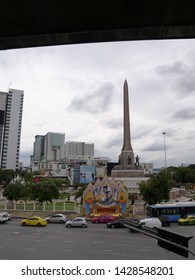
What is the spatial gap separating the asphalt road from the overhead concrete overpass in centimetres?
803

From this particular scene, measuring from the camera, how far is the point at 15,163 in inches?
5423

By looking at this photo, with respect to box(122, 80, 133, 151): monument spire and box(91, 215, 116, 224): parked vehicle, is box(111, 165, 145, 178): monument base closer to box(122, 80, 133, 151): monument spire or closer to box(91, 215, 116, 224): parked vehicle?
box(122, 80, 133, 151): monument spire

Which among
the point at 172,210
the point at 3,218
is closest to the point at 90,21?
the point at 172,210

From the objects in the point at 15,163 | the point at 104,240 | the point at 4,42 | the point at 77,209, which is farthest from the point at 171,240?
the point at 15,163

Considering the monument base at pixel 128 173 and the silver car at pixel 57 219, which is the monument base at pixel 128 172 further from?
the silver car at pixel 57 219

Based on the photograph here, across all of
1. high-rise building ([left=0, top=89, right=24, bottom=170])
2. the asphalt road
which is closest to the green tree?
the asphalt road

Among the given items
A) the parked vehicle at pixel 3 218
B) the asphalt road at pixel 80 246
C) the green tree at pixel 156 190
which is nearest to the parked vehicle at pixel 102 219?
the asphalt road at pixel 80 246

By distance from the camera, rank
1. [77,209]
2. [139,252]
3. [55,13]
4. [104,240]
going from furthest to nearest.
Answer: [77,209] → [104,240] → [139,252] → [55,13]

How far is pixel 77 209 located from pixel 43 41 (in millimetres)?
27951

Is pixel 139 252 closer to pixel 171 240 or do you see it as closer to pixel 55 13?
pixel 171 240

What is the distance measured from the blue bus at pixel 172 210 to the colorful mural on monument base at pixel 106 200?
12.9 feet

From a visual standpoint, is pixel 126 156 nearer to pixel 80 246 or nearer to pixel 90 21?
pixel 80 246

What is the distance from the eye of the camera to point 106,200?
30.5m

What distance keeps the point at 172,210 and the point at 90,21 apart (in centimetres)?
2464
